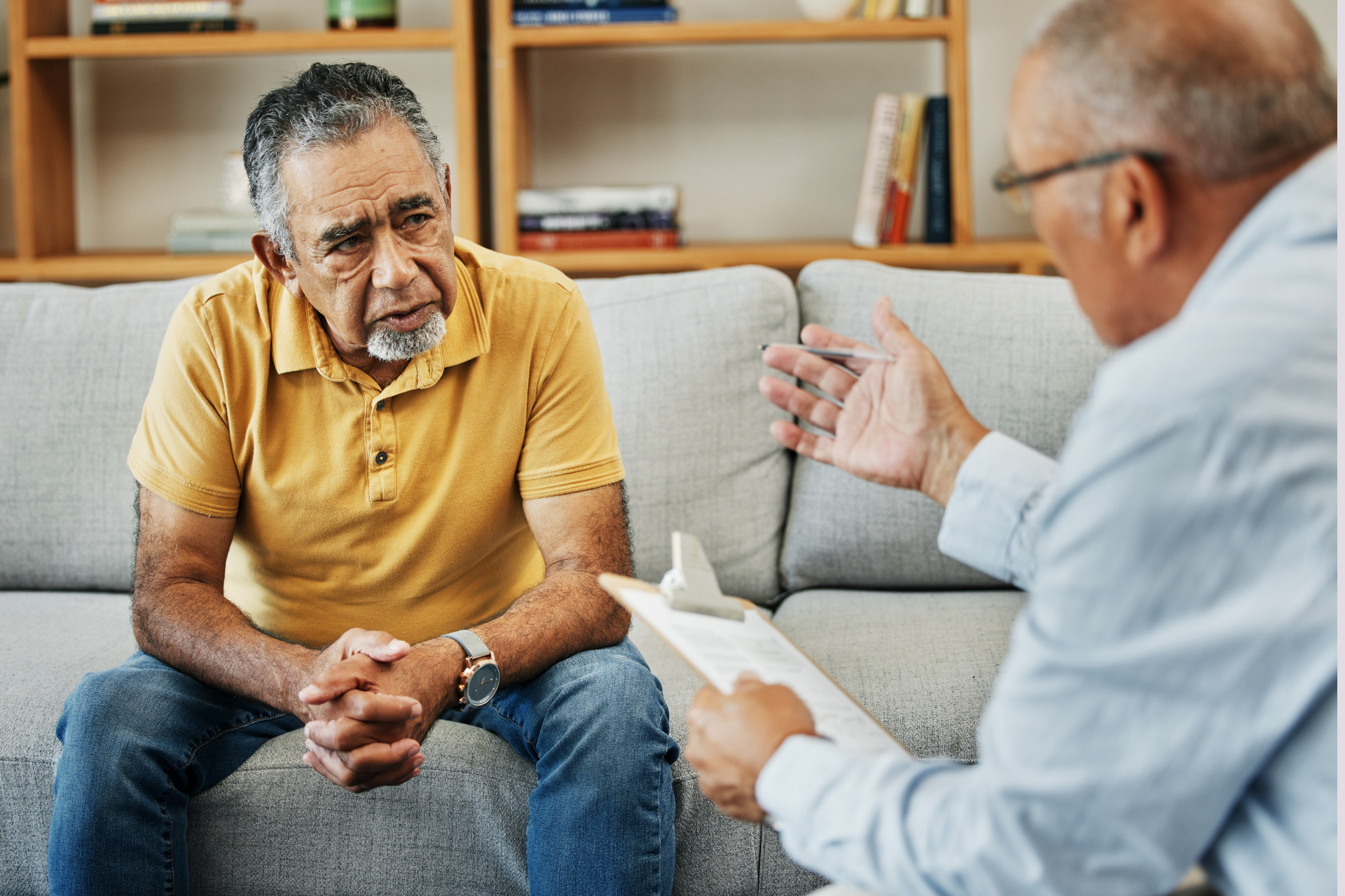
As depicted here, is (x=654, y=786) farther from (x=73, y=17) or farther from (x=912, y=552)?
(x=73, y=17)

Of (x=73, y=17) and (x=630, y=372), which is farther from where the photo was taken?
(x=73, y=17)

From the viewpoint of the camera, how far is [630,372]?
186 centimetres

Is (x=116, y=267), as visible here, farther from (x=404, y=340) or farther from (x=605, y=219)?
(x=404, y=340)

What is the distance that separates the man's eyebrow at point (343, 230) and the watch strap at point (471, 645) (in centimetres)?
48

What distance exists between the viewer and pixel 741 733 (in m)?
0.79

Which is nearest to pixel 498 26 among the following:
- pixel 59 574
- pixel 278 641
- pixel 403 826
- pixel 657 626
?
pixel 59 574

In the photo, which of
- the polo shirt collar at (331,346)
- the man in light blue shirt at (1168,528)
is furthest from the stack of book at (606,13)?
the man in light blue shirt at (1168,528)

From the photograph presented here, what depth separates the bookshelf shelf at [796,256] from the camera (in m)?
2.24

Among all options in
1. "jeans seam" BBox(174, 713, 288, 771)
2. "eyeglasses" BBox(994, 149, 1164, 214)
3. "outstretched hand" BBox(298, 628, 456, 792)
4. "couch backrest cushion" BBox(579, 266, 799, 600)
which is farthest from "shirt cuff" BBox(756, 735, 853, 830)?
"couch backrest cushion" BBox(579, 266, 799, 600)

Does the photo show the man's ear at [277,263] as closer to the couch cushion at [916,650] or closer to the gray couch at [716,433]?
the gray couch at [716,433]

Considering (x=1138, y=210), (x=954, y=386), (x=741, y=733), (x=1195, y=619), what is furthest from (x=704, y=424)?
(x=1195, y=619)

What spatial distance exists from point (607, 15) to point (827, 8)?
0.43 metres

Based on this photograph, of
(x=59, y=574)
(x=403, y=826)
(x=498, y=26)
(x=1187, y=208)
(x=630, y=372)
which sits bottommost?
(x=403, y=826)

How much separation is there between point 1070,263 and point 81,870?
3.63ft
